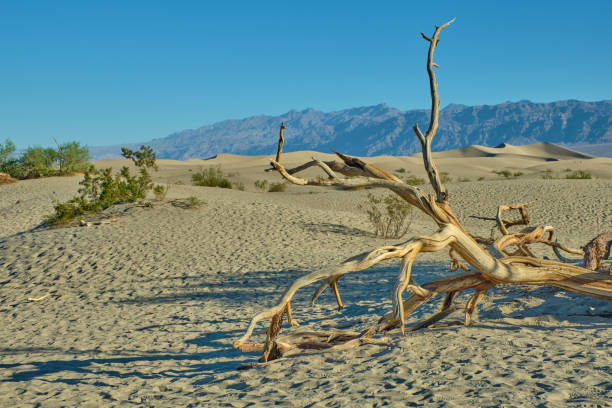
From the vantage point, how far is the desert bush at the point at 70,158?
29.8 m

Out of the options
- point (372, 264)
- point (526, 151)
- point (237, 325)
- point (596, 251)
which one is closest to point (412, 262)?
point (372, 264)

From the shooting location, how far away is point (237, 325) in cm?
776

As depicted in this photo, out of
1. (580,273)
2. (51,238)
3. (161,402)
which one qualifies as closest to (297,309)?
(161,402)

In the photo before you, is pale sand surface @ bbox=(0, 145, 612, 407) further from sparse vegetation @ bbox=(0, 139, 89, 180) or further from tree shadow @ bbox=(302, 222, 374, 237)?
sparse vegetation @ bbox=(0, 139, 89, 180)

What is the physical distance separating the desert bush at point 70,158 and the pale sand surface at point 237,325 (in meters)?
12.7

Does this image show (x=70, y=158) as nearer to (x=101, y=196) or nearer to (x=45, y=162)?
(x=45, y=162)

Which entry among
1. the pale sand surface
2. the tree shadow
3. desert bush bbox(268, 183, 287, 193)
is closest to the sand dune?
desert bush bbox(268, 183, 287, 193)

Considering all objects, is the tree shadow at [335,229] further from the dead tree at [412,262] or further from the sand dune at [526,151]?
the sand dune at [526,151]

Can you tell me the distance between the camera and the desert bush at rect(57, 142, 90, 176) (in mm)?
29844

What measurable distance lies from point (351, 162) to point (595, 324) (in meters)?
3.32

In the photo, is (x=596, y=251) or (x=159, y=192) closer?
(x=596, y=251)

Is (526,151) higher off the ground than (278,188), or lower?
higher

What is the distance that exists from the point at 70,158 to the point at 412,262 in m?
29.1

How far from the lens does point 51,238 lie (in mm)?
14945
